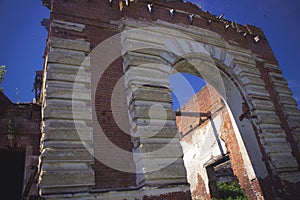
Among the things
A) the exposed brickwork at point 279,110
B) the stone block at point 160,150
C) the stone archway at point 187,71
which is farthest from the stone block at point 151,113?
the exposed brickwork at point 279,110

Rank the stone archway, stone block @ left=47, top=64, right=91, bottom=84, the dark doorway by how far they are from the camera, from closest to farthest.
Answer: stone block @ left=47, top=64, right=91, bottom=84, the stone archway, the dark doorway

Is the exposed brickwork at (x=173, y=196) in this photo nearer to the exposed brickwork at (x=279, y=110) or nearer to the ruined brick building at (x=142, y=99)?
the ruined brick building at (x=142, y=99)

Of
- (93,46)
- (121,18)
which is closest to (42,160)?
(93,46)

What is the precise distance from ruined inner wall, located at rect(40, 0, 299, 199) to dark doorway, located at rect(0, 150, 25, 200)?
4604 millimetres

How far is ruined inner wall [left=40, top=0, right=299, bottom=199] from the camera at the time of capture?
14.4 feet

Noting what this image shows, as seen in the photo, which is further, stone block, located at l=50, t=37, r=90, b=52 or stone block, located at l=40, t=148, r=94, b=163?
stone block, located at l=50, t=37, r=90, b=52

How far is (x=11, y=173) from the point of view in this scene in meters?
9.41

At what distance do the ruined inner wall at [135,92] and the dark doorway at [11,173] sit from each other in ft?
15.1

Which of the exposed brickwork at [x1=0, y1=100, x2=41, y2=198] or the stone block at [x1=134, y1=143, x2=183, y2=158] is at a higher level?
the exposed brickwork at [x1=0, y1=100, x2=41, y2=198]

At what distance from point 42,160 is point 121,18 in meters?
4.48

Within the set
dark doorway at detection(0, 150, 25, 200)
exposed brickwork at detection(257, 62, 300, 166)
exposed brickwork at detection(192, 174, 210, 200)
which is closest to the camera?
exposed brickwork at detection(257, 62, 300, 166)

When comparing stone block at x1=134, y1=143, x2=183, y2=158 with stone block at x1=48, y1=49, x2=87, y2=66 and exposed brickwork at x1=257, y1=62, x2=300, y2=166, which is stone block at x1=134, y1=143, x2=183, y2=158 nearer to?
stone block at x1=48, y1=49, x2=87, y2=66

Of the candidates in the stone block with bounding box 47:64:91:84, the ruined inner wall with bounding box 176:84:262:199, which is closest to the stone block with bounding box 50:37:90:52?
the stone block with bounding box 47:64:91:84

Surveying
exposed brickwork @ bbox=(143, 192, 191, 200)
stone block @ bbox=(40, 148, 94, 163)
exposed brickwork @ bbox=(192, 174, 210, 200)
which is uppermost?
stone block @ bbox=(40, 148, 94, 163)
